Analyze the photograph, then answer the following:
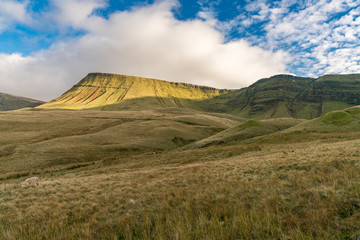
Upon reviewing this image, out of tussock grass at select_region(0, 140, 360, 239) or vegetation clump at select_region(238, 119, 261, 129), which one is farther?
vegetation clump at select_region(238, 119, 261, 129)

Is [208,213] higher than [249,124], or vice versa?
[249,124]

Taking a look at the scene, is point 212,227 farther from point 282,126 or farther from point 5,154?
point 282,126

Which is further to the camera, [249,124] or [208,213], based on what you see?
[249,124]

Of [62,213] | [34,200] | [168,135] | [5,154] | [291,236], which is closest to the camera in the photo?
[291,236]

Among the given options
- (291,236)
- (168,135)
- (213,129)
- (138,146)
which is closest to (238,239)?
(291,236)

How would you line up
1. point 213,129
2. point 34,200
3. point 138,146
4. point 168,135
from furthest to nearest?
point 213,129 → point 168,135 → point 138,146 → point 34,200

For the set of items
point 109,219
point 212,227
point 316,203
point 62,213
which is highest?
point 316,203

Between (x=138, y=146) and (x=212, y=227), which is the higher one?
(x=212, y=227)

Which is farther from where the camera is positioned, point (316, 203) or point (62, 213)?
point (62, 213)

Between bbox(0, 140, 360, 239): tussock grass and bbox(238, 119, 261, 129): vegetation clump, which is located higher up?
bbox(238, 119, 261, 129): vegetation clump

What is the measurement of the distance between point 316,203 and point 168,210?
5639mm

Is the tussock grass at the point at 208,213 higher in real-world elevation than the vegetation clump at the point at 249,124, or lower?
lower

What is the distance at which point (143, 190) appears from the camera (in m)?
11.3

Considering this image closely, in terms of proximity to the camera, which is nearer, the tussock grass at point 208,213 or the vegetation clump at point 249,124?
the tussock grass at point 208,213
